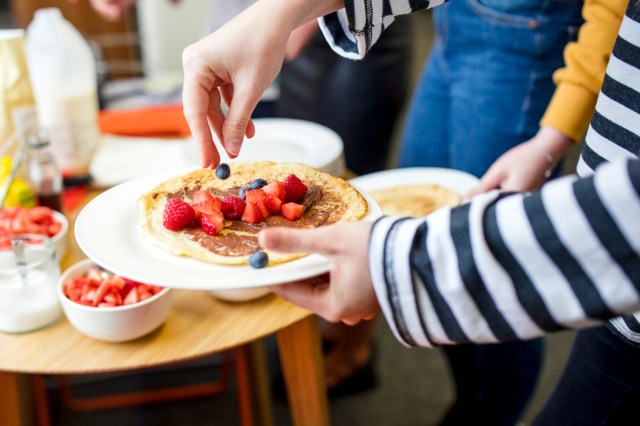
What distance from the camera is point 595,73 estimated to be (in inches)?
50.1

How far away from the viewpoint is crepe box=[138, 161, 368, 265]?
885 mm

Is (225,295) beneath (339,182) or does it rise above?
beneath

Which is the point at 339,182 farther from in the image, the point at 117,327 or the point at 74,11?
the point at 74,11

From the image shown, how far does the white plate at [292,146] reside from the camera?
1461mm

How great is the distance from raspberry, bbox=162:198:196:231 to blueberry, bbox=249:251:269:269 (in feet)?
0.48

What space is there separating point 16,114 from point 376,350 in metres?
1.50

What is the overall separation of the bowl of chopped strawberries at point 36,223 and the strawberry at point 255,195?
1.54ft

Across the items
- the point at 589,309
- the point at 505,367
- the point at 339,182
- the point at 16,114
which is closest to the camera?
the point at 589,309

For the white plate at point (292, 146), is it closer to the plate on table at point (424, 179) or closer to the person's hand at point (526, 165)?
the plate on table at point (424, 179)


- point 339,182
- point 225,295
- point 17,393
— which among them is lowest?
point 17,393

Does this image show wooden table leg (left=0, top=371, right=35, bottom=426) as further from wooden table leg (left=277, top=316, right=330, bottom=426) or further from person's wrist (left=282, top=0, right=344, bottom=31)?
person's wrist (left=282, top=0, right=344, bottom=31)

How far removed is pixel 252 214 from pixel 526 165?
0.64 meters

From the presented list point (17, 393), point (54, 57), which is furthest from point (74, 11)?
point (17, 393)

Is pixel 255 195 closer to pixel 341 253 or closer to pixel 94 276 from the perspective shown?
pixel 341 253
